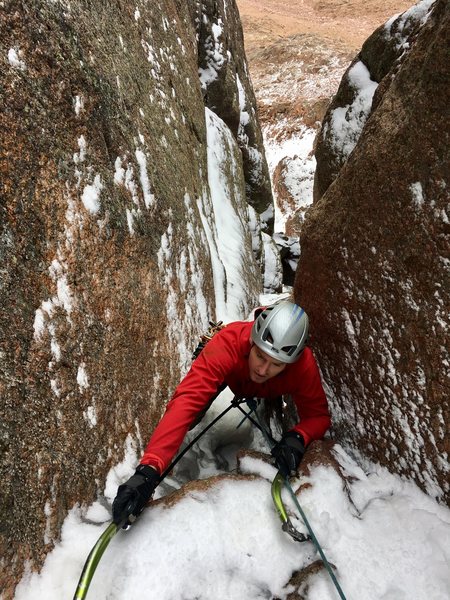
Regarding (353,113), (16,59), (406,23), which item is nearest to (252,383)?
(16,59)

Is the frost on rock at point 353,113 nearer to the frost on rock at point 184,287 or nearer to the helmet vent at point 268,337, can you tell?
the frost on rock at point 184,287

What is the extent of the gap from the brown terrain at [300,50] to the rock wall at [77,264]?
21.7m

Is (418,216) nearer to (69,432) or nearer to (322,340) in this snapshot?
(322,340)

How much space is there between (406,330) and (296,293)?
4.24ft

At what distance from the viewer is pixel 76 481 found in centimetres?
229

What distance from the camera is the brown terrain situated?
24555 millimetres

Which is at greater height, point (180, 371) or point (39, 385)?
point (39, 385)

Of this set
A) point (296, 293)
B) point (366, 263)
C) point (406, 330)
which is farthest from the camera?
point (296, 293)

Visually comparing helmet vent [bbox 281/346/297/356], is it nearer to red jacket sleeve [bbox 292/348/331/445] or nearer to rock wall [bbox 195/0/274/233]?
red jacket sleeve [bbox 292/348/331/445]

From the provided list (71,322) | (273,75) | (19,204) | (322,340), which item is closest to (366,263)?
(322,340)

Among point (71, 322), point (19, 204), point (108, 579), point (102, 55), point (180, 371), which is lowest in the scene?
point (180, 371)

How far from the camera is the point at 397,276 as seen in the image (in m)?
2.56

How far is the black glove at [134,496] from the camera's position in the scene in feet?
6.81

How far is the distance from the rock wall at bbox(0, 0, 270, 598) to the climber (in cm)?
40
